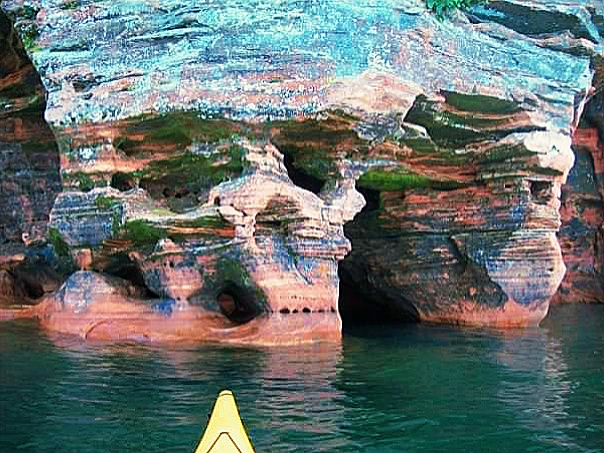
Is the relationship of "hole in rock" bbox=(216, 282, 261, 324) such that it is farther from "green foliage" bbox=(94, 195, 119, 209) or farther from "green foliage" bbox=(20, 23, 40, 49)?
"green foliage" bbox=(20, 23, 40, 49)

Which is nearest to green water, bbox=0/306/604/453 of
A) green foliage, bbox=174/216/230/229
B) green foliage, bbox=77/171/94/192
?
green foliage, bbox=174/216/230/229

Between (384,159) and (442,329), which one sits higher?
(384,159)

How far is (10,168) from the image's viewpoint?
18000 mm

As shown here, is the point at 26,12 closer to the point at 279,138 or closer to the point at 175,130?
the point at 175,130

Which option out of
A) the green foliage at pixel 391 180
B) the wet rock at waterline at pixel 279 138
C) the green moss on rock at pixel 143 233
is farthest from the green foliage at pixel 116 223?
the green foliage at pixel 391 180

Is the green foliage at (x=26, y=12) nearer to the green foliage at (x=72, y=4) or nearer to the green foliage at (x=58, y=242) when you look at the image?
the green foliage at (x=72, y=4)

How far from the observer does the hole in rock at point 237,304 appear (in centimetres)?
1306

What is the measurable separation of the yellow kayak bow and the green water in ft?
5.11

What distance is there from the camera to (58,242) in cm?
1347

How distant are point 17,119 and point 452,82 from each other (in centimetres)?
1113

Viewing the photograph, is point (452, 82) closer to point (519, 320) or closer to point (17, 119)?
point (519, 320)

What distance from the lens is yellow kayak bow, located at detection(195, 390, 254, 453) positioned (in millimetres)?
4141

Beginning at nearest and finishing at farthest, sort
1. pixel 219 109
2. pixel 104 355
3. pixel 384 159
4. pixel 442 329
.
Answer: pixel 104 355
pixel 219 109
pixel 384 159
pixel 442 329

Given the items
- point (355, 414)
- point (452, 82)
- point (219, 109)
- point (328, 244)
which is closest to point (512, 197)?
point (452, 82)
